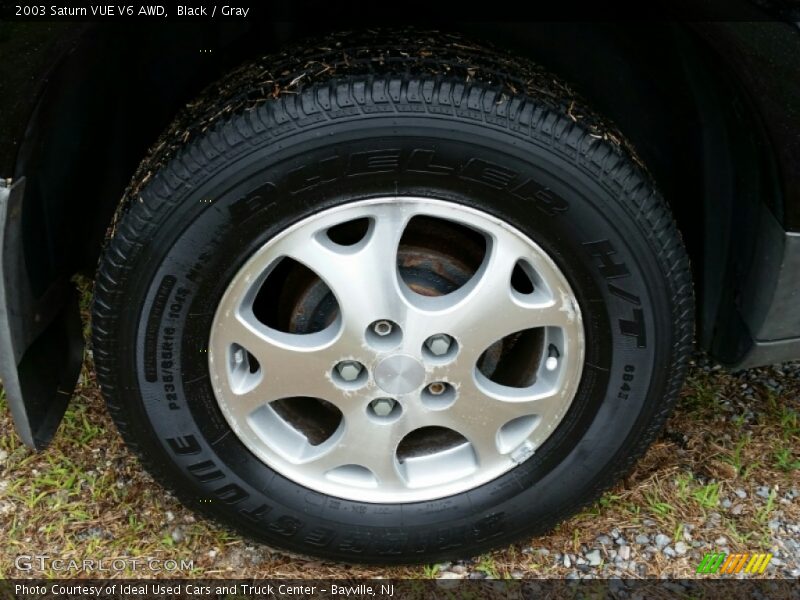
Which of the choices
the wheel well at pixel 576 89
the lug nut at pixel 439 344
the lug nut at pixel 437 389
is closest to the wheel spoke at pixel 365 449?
the lug nut at pixel 437 389

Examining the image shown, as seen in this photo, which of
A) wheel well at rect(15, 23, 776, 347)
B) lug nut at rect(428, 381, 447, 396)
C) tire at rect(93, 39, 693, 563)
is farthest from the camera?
lug nut at rect(428, 381, 447, 396)

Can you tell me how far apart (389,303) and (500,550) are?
2.66ft

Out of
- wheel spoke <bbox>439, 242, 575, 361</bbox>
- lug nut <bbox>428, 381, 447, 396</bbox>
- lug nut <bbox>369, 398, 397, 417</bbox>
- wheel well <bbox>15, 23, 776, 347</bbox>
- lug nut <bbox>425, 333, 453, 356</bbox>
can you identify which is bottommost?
lug nut <bbox>369, 398, 397, 417</bbox>

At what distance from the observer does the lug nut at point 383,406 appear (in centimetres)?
219

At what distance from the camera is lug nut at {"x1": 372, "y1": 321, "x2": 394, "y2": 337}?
2078 millimetres

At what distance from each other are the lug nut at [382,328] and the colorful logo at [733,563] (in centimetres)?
107

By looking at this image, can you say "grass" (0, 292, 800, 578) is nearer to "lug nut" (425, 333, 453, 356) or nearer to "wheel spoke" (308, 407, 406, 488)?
"wheel spoke" (308, 407, 406, 488)

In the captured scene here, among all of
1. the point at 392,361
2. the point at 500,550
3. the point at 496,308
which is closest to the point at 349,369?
the point at 392,361

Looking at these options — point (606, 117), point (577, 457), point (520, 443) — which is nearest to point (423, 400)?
point (520, 443)

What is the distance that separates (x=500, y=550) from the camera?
2.42 meters

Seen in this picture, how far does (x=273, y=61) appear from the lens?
79.0 inches

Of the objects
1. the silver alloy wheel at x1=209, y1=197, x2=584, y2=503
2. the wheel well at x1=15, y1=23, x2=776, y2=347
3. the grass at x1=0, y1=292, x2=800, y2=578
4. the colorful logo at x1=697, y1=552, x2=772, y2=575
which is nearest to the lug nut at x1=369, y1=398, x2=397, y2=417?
the silver alloy wheel at x1=209, y1=197, x2=584, y2=503

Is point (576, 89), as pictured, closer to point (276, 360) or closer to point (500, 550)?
point (276, 360)

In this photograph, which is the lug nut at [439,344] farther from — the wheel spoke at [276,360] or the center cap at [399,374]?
the wheel spoke at [276,360]
